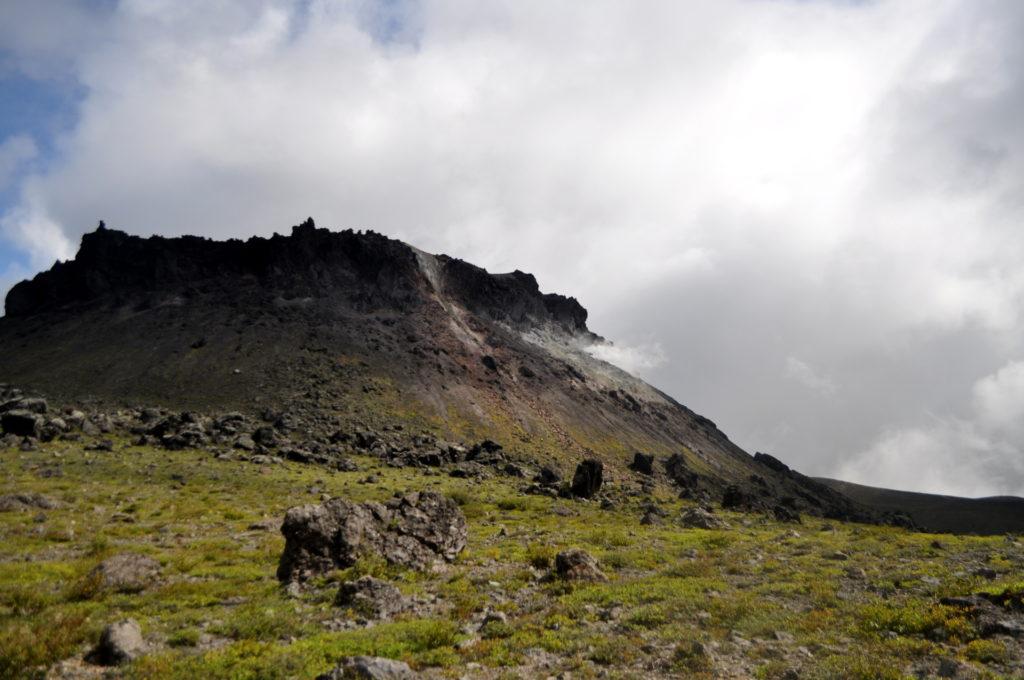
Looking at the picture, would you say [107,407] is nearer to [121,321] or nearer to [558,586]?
[121,321]

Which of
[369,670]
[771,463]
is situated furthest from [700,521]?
[771,463]

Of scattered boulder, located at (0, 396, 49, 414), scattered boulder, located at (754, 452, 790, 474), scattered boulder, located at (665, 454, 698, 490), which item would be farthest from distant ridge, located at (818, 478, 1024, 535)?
scattered boulder, located at (0, 396, 49, 414)

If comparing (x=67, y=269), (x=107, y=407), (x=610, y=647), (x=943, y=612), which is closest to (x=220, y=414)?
(x=107, y=407)

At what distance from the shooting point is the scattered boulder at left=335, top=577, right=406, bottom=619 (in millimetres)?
16580

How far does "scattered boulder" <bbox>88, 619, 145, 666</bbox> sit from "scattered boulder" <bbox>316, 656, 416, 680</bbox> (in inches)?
195

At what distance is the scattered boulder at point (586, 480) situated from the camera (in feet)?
194

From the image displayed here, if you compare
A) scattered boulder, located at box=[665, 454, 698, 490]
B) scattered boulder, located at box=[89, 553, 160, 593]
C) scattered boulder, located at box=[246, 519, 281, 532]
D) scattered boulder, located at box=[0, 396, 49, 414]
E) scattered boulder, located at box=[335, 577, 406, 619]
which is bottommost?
scattered boulder, located at box=[246, 519, 281, 532]

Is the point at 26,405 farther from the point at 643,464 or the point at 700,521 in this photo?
the point at 643,464

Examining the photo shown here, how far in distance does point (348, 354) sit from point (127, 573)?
91.7m

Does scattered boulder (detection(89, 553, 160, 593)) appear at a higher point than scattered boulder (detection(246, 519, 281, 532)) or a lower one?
higher

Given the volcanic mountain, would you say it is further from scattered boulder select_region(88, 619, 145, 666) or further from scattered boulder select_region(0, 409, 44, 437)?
scattered boulder select_region(88, 619, 145, 666)

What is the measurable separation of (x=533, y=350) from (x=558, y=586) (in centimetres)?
12641

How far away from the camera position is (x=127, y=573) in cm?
1820

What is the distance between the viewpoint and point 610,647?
1334 centimetres
